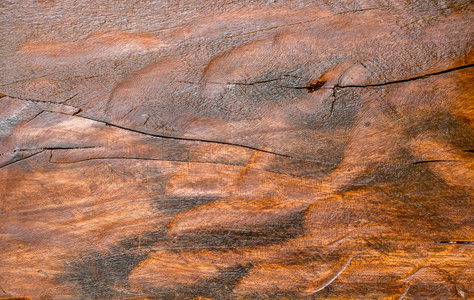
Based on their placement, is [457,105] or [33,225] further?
[33,225]

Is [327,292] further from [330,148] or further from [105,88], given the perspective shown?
[105,88]

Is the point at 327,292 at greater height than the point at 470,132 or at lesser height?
lesser

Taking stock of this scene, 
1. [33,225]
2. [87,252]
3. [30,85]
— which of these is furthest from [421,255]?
[30,85]

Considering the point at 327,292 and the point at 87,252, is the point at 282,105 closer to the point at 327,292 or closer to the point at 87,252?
A: the point at 327,292

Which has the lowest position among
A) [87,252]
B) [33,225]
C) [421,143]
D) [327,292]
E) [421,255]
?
[327,292]

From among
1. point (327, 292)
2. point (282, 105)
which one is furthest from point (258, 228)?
point (282, 105)

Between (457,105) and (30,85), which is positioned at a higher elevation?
(30,85)
